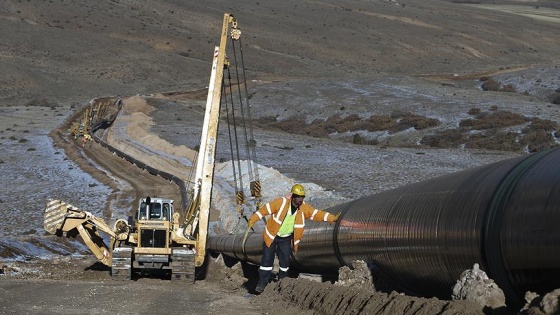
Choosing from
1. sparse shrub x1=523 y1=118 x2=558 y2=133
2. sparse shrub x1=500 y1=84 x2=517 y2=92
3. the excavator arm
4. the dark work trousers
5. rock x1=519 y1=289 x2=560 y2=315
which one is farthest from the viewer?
sparse shrub x1=500 y1=84 x2=517 y2=92

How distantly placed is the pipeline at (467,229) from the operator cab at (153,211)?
1119cm

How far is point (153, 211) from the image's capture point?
2700cm

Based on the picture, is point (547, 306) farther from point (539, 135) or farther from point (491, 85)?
point (491, 85)

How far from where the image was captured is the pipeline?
372 inches

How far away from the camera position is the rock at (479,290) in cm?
996

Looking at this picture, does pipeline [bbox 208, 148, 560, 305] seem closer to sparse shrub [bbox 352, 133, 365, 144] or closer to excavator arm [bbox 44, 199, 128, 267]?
excavator arm [bbox 44, 199, 128, 267]

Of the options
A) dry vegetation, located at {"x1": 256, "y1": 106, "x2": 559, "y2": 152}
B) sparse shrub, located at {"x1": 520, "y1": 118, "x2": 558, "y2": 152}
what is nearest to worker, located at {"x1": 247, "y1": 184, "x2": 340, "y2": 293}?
dry vegetation, located at {"x1": 256, "y1": 106, "x2": 559, "y2": 152}

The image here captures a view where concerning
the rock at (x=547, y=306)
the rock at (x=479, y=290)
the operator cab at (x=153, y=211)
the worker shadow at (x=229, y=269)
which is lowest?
the worker shadow at (x=229, y=269)

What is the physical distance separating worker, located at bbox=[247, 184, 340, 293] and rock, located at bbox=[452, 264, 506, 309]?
217 inches

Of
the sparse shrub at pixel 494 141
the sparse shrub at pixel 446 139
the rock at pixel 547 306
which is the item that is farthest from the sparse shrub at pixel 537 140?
the rock at pixel 547 306

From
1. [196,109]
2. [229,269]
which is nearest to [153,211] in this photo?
[229,269]

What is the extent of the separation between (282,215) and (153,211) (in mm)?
11359

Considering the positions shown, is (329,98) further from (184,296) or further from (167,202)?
(184,296)

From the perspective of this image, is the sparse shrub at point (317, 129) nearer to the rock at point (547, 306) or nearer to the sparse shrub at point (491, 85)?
the sparse shrub at point (491, 85)
